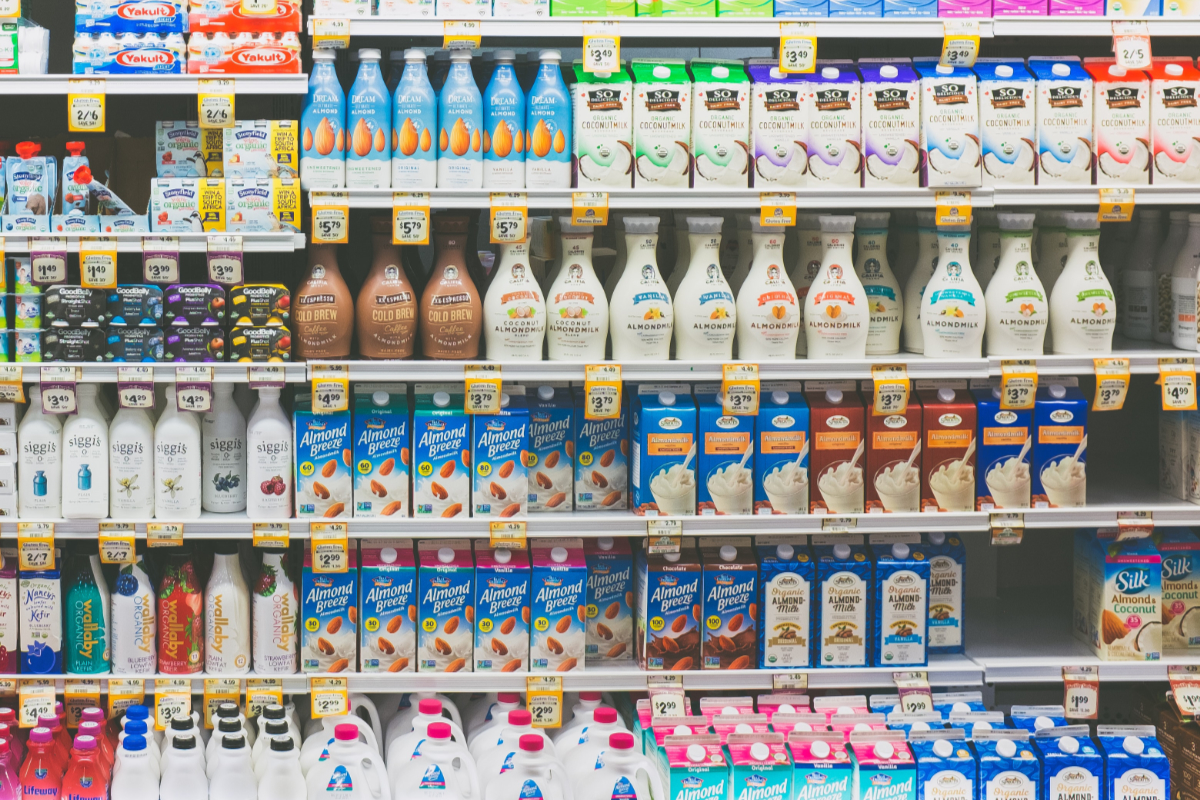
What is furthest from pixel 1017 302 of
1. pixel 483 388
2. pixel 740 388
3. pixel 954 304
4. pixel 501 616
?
pixel 501 616

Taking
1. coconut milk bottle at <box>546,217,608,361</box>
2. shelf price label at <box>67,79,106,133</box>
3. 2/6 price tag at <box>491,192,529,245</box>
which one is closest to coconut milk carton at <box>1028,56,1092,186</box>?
coconut milk bottle at <box>546,217,608,361</box>

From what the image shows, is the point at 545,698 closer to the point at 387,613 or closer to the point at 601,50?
the point at 387,613

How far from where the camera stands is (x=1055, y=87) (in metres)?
3.24

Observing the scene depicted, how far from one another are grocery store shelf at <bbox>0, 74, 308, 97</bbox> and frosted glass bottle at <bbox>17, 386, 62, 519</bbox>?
75 centimetres

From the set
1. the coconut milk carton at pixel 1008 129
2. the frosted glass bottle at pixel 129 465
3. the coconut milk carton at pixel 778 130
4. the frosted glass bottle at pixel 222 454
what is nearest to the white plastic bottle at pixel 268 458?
the frosted glass bottle at pixel 222 454

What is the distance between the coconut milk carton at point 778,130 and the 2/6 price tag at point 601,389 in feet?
2.03

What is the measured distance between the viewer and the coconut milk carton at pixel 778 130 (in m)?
3.21

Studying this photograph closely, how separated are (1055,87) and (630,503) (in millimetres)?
1569

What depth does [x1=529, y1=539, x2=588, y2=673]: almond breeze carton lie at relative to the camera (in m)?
3.28

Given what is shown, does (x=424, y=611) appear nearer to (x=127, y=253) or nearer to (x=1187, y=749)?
(x=127, y=253)

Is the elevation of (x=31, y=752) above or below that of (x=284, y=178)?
below

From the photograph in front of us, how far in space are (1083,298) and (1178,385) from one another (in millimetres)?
347

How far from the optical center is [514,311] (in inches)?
126

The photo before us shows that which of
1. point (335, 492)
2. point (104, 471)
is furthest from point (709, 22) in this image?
point (104, 471)
